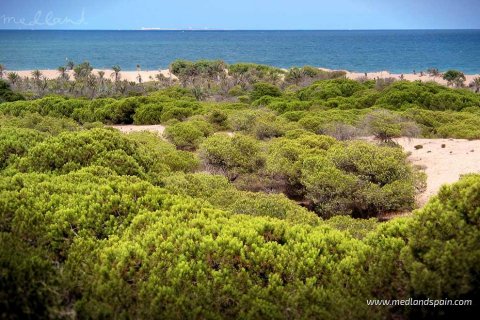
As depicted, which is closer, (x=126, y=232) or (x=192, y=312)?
(x=192, y=312)

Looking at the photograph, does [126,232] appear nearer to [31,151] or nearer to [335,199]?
[31,151]

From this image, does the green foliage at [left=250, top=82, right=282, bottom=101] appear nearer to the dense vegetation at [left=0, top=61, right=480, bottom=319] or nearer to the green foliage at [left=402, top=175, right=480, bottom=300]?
the dense vegetation at [left=0, top=61, right=480, bottom=319]

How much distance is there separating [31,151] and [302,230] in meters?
5.63

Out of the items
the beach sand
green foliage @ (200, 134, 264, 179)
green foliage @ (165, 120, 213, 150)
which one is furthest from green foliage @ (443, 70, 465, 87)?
green foliage @ (200, 134, 264, 179)

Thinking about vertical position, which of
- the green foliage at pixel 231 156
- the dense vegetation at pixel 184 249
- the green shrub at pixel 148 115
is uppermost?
the dense vegetation at pixel 184 249

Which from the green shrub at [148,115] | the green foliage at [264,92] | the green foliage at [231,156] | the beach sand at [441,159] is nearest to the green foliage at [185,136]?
the green foliage at [231,156]

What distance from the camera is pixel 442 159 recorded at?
1762 centimetres

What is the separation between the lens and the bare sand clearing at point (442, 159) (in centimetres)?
1527

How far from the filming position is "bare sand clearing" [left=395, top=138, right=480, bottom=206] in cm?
1527

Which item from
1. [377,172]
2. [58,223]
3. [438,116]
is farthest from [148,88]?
[58,223]

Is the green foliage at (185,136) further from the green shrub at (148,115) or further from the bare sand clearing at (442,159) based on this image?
the bare sand clearing at (442,159)

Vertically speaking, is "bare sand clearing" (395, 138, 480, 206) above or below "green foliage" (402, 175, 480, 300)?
below

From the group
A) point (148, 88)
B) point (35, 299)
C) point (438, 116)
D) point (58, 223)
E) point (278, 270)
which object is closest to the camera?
point (35, 299)

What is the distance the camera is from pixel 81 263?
5.00 m
